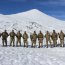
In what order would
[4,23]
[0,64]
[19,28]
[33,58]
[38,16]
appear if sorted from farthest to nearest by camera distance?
[38,16], [4,23], [19,28], [33,58], [0,64]

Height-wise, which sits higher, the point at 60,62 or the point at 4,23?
the point at 4,23

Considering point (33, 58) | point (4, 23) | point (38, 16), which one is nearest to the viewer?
point (33, 58)

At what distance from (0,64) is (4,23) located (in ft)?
138

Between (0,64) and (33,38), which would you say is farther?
(33,38)

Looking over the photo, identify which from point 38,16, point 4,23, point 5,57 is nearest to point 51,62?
point 5,57

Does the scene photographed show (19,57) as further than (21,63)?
Yes

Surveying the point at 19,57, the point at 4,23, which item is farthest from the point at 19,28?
the point at 19,57

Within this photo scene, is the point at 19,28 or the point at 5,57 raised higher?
the point at 19,28

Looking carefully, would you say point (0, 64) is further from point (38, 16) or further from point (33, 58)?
point (38, 16)

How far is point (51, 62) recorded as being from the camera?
1673cm

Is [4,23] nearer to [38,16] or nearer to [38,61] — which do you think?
[38,16]

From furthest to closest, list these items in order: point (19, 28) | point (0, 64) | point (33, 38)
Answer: point (19, 28)
point (33, 38)
point (0, 64)

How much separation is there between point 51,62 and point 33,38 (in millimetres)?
13451

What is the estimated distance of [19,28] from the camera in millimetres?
53281
